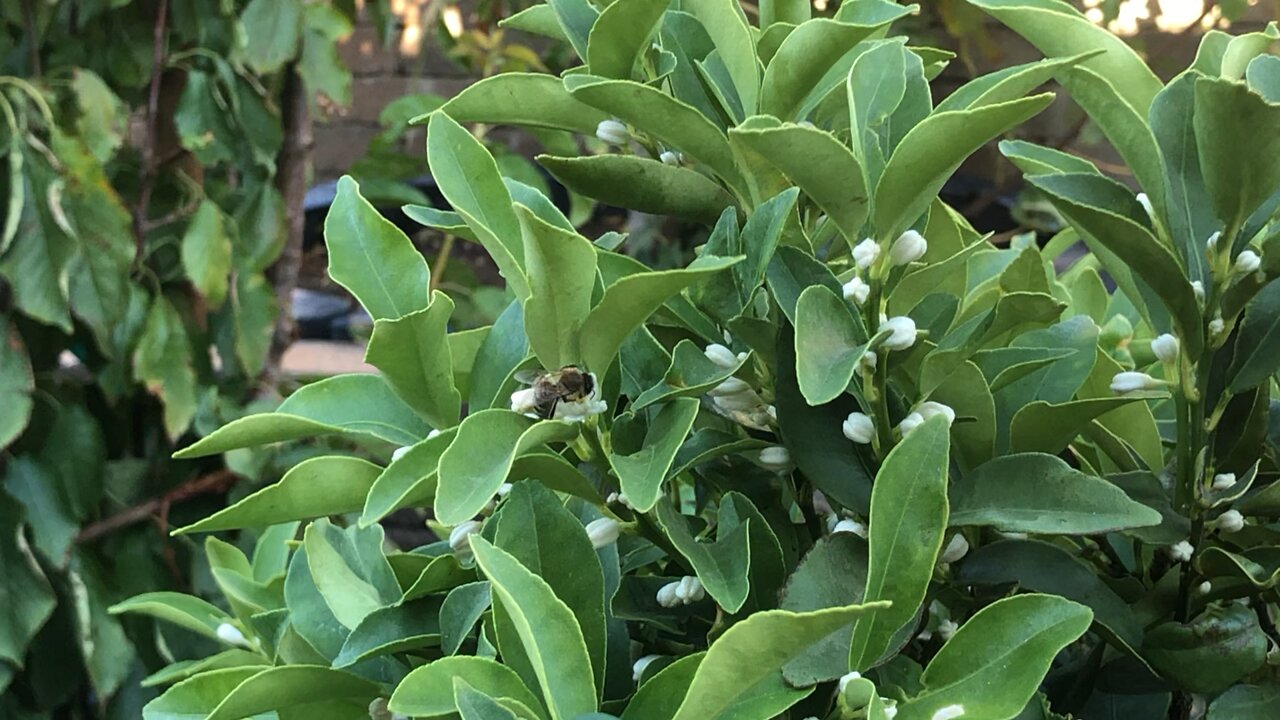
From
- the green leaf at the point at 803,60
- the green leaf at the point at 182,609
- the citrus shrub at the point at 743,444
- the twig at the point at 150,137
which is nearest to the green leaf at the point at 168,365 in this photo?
the twig at the point at 150,137

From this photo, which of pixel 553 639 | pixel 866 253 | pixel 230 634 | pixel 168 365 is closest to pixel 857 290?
pixel 866 253

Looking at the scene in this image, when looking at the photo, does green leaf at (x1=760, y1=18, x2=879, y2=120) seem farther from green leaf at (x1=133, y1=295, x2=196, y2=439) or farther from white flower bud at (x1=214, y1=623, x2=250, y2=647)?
green leaf at (x1=133, y1=295, x2=196, y2=439)

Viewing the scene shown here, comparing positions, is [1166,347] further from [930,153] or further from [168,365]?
[168,365]

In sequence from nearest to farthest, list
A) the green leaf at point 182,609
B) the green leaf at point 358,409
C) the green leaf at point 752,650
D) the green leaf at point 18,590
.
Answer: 1. the green leaf at point 752,650
2. the green leaf at point 358,409
3. the green leaf at point 182,609
4. the green leaf at point 18,590

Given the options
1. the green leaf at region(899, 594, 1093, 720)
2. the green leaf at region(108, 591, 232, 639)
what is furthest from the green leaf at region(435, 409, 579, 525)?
the green leaf at region(108, 591, 232, 639)

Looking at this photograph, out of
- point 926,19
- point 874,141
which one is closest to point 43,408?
point 874,141

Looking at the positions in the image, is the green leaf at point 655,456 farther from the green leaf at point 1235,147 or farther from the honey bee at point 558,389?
the green leaf at point 1235,147
